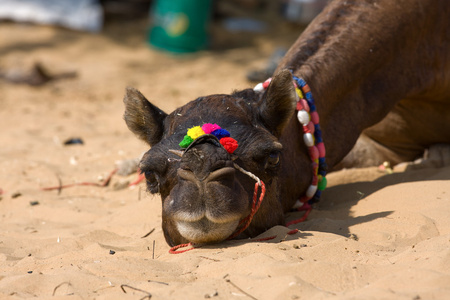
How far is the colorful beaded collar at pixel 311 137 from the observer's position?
17.7 feet

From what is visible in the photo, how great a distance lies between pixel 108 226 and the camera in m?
5.76

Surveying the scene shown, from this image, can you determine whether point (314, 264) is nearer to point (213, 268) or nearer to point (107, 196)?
point (213, 268)

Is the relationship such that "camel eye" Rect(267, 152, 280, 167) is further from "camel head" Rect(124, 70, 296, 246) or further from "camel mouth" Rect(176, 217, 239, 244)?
"camel mouth" Rect(176, 217, 239, 244)

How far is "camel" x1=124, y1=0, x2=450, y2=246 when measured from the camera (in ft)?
13.6

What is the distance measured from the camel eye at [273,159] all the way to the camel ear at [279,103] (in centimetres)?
36

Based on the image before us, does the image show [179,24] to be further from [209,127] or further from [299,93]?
[209,127]

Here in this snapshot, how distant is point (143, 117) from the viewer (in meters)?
4.90

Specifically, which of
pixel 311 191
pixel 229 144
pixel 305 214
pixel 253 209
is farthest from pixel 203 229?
pixel 311 191

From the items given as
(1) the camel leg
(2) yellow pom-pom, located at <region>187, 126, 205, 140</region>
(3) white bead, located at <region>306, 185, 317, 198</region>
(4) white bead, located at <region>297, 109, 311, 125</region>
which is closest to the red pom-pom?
(2) yellow pom-pom, located at <region>187, 126, 205, 140</region>

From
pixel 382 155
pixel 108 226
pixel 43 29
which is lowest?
pixel 108 226

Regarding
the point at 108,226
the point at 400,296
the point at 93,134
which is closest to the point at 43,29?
the point at 93,134

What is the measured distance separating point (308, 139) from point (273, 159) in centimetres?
94

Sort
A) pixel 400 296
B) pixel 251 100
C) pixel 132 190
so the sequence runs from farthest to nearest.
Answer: pixel 132 190, pixel 251 100, pixel 400 296

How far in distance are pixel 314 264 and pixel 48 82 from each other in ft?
35.3
